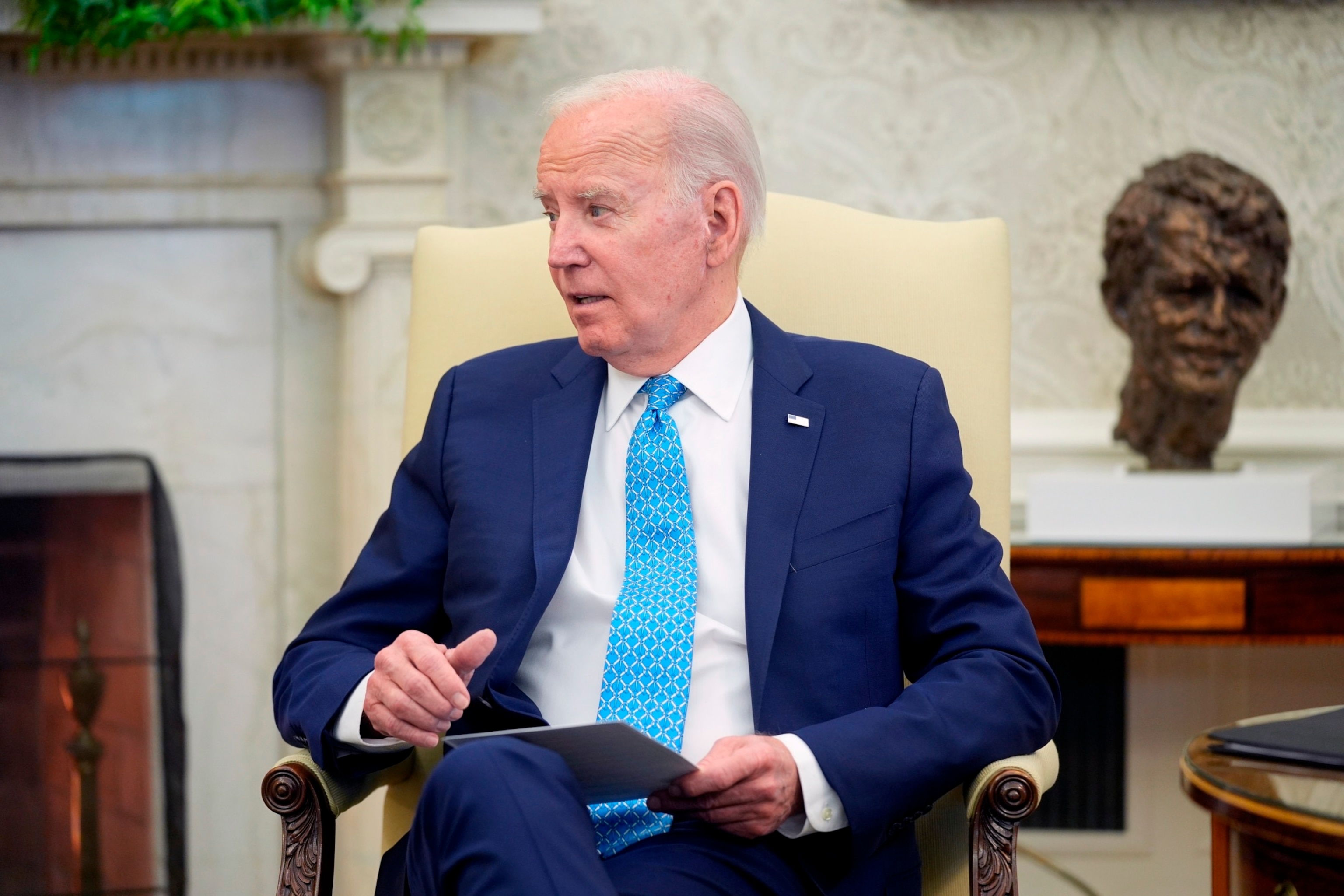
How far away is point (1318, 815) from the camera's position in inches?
48.6

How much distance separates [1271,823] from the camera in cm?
126

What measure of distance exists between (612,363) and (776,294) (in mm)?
349

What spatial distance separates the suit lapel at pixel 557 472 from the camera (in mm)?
1472

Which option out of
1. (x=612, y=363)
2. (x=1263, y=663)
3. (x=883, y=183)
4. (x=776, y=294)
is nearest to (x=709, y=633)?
(x=612, y=363)

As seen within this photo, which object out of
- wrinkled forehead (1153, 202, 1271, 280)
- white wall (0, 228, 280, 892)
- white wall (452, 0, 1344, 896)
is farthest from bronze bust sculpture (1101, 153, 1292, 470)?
white wall (0, 228, 280, 892)

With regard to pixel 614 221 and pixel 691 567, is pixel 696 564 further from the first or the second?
pixel 614 221

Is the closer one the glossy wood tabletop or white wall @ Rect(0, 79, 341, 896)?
the glossy wood tabletop

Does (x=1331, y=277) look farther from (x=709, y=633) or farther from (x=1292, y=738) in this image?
(x=709, y=633)

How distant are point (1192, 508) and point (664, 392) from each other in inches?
41.7

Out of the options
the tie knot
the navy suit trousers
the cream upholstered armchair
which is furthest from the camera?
the cream upholstered armchair

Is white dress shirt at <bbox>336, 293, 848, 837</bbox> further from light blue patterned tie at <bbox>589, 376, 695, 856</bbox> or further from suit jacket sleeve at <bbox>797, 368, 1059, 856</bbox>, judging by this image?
suit jacket sleeve at <bbox>797, 368, 1059, 856</bbox>

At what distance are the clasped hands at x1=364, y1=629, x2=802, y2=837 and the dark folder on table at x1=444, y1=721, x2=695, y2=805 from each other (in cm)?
4

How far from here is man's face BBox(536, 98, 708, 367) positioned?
4.98 feet

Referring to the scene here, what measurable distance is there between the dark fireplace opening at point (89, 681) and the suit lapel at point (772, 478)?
5.26 ft
